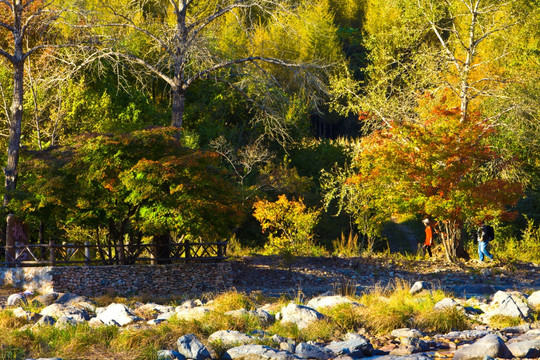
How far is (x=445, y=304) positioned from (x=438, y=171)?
649cm

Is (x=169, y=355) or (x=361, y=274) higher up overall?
(x=361, y=274)

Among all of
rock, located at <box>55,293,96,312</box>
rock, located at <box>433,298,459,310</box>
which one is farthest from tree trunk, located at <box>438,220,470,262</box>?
rock, located at <box>55,293,96,312</box>

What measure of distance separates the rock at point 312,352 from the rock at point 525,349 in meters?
2.74

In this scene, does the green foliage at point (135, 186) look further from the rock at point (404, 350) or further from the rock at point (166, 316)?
the rock at point (404, 350)

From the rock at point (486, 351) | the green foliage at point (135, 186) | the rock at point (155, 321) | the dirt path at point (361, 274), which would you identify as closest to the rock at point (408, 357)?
the rock at point (486, 351)

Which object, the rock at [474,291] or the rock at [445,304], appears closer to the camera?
the rock at [445,304]

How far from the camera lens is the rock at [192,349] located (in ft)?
35.9

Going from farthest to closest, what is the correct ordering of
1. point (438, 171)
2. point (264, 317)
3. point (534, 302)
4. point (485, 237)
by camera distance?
point (485, 237) → point (438, 171) → point (534, 302) → point (264, 317)

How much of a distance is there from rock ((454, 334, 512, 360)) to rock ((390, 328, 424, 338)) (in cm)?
138

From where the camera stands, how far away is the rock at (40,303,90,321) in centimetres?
1360

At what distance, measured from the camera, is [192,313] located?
1369 centimetres

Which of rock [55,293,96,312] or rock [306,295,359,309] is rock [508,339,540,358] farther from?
rock [55,293,96,312]

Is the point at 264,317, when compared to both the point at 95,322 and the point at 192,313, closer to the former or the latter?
the point at 192,313

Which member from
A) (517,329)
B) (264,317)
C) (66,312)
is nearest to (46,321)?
(66,312)
